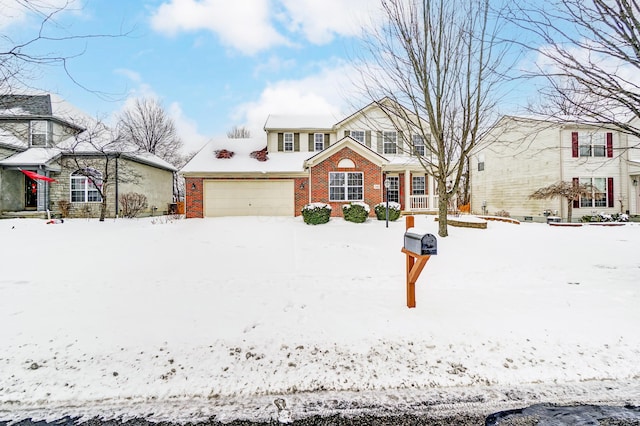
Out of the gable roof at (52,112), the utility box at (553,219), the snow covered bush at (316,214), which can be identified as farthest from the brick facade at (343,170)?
the gable roof at (52,112)

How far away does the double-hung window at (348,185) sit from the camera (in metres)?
16.9

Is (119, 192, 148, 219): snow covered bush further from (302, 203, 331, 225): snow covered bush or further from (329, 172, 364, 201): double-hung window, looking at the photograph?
(329, 172, 364, 201): double-hung window

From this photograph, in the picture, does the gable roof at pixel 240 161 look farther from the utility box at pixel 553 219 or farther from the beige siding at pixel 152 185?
the utility box at pixel 553 219

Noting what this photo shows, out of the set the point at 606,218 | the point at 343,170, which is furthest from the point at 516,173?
the point at 343,170

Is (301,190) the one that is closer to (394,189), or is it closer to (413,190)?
(394,189)

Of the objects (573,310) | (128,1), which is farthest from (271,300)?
(128,1)

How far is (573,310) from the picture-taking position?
13.7ft

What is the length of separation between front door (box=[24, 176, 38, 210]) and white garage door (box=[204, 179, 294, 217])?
36.6 ft

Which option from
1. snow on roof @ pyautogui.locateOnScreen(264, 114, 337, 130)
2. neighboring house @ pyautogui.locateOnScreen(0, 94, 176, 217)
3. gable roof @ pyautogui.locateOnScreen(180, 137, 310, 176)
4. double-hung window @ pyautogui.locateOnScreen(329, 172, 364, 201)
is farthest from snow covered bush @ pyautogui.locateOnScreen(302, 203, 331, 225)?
neighboring house @ pyautogui.locateOnScreen(0, 94, 176, 217)

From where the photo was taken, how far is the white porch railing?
1834 cm

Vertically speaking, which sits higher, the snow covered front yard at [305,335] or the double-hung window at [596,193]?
the double-hung window at [596,193]

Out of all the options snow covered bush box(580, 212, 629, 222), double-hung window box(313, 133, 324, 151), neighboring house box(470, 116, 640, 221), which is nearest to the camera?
snow covered bush box(580, 212, 629, 222)

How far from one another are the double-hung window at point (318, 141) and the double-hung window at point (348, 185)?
396 cm

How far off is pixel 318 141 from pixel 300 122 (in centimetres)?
179
